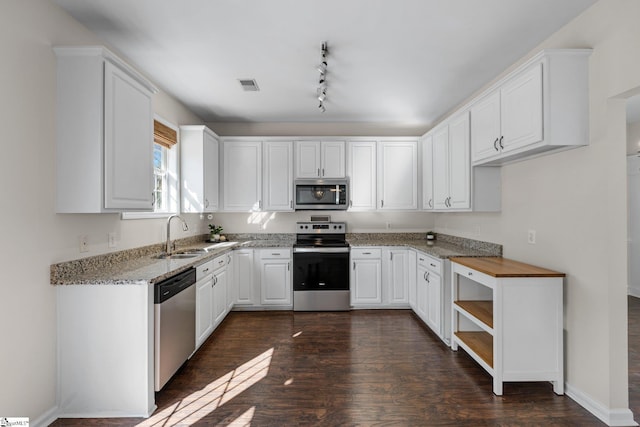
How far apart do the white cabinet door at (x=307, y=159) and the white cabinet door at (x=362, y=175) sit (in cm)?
49

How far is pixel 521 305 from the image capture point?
7.36ft

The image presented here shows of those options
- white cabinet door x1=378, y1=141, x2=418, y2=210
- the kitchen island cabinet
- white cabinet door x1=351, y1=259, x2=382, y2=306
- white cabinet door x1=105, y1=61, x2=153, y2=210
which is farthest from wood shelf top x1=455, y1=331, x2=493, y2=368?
white cabinet door x1=105, y1=61, x2=153, y2=210

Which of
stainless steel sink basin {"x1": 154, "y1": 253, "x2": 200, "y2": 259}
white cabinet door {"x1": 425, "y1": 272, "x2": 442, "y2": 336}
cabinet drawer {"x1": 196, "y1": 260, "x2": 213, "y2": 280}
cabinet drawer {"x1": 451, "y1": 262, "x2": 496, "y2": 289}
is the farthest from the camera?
white cabinet door {"x1": 425, "y1": 272, "x2": 442, "y2": 336}

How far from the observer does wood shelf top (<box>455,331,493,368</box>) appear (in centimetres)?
245

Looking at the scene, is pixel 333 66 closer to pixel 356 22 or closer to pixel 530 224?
pixel 356 22

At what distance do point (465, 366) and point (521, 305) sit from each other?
2.68 ft

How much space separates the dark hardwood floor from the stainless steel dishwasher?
0.21m

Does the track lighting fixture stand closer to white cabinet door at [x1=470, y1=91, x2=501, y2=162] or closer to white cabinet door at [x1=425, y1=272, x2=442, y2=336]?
white cabinet door at [x1=470, y1=91, x2=501, y2=162]

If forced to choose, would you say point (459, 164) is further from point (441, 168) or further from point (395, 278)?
point (395, 278)

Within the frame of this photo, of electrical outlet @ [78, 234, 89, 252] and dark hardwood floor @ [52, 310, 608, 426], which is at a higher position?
electrical outlet @ [78, 234, 89, 252]

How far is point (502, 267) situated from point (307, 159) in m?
2.88

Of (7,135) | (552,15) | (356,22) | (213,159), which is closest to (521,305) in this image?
(552,15)

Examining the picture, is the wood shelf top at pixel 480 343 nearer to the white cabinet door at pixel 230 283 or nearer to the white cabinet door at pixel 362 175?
the white cabinet door at pixel 362 175

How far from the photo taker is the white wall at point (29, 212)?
1695 millimetres
